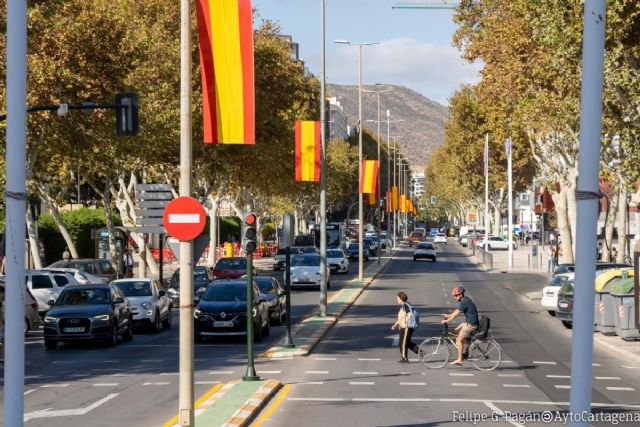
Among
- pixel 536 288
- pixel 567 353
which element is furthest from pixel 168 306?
pixel 536 288

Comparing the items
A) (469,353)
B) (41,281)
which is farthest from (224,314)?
(41,281)

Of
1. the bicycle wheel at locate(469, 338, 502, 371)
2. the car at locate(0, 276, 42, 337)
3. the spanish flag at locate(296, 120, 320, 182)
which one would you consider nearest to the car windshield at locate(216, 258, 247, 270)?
the spanish flag at locate(296, 120, 320, 182)

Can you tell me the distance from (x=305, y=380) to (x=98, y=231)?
133ft

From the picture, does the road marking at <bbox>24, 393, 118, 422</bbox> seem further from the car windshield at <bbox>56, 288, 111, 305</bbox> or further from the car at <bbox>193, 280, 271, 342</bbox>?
the car windshield at <bbox>56, 288, 111, 305</bbox>

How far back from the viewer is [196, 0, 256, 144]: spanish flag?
15508 millimetres

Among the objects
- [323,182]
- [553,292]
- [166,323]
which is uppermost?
[323,182]

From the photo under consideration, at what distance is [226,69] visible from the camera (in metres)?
15.6

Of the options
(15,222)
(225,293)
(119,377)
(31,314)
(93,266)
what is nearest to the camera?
(15,222)

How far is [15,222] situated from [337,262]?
6589cm

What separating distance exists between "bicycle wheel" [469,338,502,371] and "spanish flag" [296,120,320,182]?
43.7 feet

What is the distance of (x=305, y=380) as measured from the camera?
22234mm

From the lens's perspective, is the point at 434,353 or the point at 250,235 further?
the point at 434,353

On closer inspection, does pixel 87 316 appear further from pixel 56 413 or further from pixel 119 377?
pixel 56 413

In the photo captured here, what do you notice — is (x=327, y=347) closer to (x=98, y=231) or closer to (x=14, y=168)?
(x=14, y=168)
